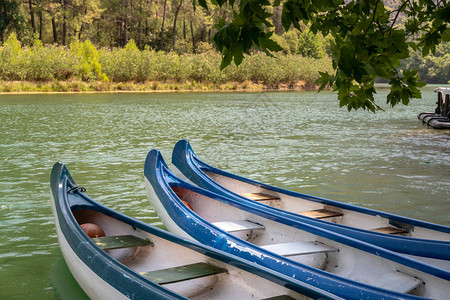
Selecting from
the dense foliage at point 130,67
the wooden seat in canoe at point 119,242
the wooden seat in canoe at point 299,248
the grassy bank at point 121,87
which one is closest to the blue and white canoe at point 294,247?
the wooden seat in canoe at point 299,248

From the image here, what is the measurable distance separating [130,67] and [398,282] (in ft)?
158

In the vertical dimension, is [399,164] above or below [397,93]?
below

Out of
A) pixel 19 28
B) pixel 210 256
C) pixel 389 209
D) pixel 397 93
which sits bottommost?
pixel 389 209

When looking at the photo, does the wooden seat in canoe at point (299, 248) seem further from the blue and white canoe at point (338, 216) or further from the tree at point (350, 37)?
the tree at point (350, 37)

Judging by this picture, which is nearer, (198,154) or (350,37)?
(350,37)

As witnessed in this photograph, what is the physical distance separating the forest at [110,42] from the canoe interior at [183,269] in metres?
40.1

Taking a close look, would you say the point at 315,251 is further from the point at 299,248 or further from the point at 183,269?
the point at 183,269

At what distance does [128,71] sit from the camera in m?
49.9

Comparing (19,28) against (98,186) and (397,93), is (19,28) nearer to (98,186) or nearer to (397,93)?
(98,186)

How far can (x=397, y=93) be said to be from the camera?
190 inches

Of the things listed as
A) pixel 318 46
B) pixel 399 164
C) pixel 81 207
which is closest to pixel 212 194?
pixel 81 207

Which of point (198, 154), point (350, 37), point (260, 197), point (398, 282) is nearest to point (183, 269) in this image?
point (398, 282)

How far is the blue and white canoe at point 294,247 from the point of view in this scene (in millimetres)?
3824

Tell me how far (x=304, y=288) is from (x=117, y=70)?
48813mm
